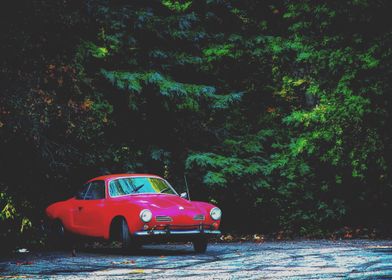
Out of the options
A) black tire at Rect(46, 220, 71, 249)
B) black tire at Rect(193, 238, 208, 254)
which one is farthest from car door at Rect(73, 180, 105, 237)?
black tire at Rect(193, 238, 208, 254)

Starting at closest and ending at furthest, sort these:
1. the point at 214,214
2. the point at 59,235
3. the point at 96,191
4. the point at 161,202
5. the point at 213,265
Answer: the point at 213,265 → the point at 161,202 → the point at 214,214 → the point at 96,191 → the point at 59,235

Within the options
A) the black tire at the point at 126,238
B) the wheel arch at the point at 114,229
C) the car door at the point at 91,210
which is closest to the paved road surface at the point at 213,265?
the black tire at the point at 126,238

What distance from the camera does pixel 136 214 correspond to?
13.2m

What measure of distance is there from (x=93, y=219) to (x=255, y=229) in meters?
10.5

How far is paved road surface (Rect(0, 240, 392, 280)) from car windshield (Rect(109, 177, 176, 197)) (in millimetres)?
1213

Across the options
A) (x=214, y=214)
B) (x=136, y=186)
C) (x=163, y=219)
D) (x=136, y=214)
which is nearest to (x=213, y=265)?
(x=163, y=219)

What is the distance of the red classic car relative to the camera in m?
13.2

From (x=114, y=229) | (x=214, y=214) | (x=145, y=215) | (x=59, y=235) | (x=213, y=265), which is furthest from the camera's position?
(x=59, y=235)

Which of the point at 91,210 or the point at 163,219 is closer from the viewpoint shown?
the point at 163,219

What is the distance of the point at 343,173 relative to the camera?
71.3 ft

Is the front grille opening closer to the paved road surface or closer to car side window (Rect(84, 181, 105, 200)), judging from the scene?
the paved road surface

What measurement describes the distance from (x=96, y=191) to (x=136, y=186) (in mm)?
954

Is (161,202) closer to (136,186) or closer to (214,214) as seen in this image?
(214,214)

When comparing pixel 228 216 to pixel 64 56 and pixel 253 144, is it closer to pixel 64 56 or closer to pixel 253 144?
pixel 253 144
